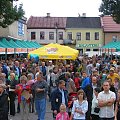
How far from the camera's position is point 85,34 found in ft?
237

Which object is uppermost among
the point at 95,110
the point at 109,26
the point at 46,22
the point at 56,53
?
the point at 46,22

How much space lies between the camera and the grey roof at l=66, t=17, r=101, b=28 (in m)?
72.1

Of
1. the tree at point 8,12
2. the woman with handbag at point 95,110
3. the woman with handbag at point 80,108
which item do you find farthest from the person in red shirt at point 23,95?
the tree at point 8,12

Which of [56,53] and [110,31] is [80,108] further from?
[110,31]

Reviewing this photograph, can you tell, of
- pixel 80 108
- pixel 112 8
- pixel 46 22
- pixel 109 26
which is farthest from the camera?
pixel 46 22

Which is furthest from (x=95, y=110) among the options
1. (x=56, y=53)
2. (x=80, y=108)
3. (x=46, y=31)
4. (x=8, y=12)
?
(x=46, y=31)

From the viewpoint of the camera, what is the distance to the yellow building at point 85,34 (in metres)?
71.4

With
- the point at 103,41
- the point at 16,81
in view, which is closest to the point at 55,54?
the point at 16,81

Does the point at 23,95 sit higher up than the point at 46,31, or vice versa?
the point at 46,31

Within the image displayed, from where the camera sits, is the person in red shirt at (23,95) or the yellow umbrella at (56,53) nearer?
the person in red shirt at (23,95)

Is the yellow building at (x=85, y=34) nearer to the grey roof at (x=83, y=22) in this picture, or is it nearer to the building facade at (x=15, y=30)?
the grey roof at (x=83, y=22)

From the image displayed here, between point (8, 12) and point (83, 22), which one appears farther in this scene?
point (83, 22)

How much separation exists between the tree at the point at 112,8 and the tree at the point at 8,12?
890 inches

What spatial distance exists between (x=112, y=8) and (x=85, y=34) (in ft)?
55.5
